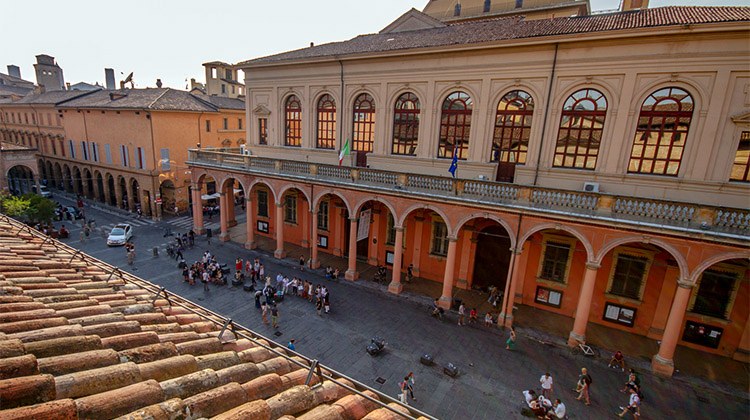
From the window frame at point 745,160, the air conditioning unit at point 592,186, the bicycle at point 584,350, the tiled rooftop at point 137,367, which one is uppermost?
the window frame at point 745,160

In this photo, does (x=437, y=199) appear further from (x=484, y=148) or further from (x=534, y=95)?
(x=534, y=95)

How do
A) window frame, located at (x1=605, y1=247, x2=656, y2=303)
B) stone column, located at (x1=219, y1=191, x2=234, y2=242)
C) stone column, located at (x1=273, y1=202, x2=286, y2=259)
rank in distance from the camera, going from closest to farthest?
1. window frame, located at (x1=605, y1=247, x2=656, y2=303)
2. stone column, located at (x1=273, y1=202, x2=286, y2=259)
3. stone column, located at (x1=219, y1=191, x2=234, y2=242)

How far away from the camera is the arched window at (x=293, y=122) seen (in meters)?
26.4

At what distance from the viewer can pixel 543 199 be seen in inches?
643

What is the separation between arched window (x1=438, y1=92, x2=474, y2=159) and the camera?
799 inches

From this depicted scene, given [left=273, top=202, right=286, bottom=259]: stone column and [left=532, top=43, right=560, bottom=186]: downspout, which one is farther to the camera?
[left=273, top=202, right=286, bottom=259]: stone column

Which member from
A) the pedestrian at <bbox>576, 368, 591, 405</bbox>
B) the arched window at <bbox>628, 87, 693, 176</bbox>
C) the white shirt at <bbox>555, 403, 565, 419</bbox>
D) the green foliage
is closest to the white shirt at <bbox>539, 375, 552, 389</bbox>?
the white shirt at <bbox>555, 403, 565, 419</bbox>

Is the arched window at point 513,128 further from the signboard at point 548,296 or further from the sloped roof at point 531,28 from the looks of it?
the signboard at point 548,296

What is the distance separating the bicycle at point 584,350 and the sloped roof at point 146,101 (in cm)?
3603

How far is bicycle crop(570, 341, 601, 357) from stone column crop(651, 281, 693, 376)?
2.07 m

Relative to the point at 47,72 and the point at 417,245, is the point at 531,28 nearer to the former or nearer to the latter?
the point at 417,245

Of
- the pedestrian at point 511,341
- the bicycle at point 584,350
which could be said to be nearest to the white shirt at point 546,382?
the pedestrian at point 511,341

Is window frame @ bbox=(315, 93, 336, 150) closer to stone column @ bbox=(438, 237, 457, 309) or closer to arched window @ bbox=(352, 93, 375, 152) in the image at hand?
arched window @ bbox=(352, 93, 375, 152)

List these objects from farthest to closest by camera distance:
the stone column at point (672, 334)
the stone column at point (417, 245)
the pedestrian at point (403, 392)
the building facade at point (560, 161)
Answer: the stone column at point (417, 245)
the building facade at point (560, 161)
the stone column at point (672, 334)
the pedestrian at point (403, 392)
